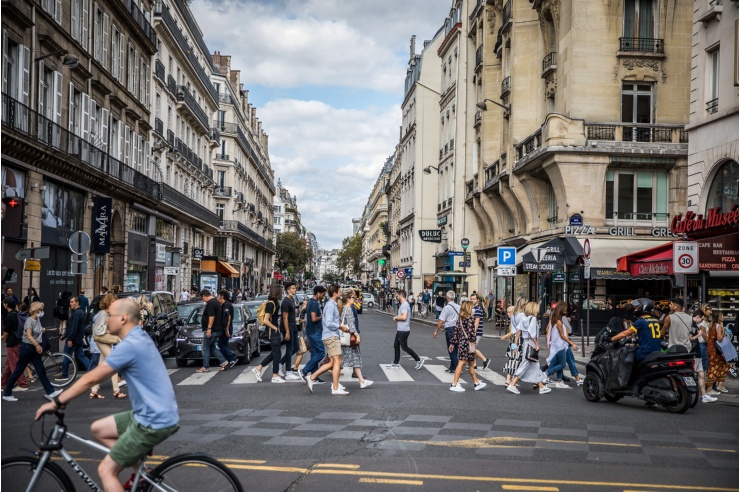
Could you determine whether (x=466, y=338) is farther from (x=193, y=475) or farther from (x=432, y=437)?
(x=193, y=475)

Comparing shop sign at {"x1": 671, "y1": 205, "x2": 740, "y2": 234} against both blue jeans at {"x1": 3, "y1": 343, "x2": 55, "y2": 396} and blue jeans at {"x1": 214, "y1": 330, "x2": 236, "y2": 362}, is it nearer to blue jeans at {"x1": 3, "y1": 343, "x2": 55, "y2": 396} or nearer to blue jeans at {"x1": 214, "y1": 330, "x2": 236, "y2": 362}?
blue jeans at {"x1": 214, "y1": 330, "x2": 236, "y2": 362}

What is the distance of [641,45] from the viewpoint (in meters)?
30.9

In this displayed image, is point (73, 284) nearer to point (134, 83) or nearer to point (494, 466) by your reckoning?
point (134, 83)

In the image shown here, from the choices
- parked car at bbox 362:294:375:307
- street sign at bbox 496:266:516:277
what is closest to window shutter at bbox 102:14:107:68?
street sign at bbox 496:266:516:277

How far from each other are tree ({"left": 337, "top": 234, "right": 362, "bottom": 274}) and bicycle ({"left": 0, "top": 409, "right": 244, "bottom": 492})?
169215mm

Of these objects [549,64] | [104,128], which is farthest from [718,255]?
[104,128]

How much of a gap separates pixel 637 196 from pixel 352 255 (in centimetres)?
14691

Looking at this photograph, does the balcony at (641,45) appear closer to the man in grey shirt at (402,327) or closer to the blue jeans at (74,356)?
the man in grey shirt at (402,327)

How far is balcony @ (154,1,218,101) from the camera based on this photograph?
145ft

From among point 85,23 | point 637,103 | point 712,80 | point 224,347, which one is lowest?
point 224,347

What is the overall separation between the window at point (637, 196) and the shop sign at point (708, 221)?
30.3 ft

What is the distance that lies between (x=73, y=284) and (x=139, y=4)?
16.6m

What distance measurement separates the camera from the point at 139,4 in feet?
131

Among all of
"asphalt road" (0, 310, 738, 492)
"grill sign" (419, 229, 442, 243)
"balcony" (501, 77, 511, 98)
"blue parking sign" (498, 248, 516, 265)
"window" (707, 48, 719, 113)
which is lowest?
"asphalt road" (0, 310, 738, 492)
